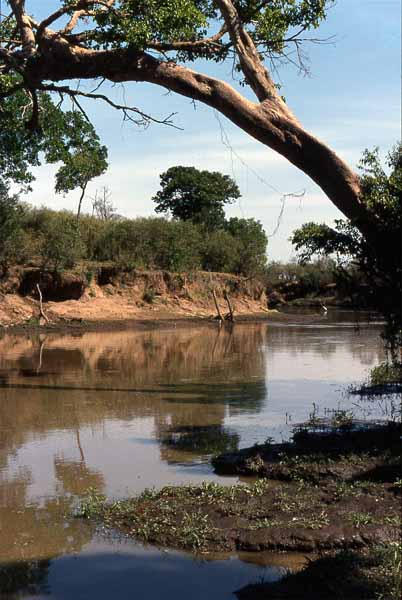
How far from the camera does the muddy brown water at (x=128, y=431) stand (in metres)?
5.52

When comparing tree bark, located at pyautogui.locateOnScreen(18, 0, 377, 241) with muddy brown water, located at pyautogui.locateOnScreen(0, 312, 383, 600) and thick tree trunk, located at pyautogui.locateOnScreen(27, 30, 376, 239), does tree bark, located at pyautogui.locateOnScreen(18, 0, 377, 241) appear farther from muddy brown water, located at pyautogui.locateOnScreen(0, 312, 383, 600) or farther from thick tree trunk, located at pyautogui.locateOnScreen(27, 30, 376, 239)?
muddy brown water, located at pyautogui.locateOnScreen(0, 312, 383, 600)

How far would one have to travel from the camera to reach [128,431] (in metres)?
10.6

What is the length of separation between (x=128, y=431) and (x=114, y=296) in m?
26.2

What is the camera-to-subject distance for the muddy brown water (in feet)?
18.1

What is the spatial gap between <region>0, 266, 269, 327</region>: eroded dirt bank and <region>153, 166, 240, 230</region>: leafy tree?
1532 cm

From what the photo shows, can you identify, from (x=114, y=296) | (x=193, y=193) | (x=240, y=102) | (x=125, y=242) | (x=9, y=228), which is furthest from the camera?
(x=193, y=193)

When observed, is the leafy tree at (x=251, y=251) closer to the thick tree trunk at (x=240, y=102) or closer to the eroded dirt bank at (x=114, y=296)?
the eroded dirt bank at (x=114, y=296)

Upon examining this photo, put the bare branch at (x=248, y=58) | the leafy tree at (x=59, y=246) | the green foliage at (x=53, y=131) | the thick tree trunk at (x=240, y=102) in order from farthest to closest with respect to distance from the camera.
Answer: the leafy tree at (x=59, y=246)
the green foliage at (x=53, y=131)
the bare branch at (x=248, y=58)
the thick tree trunk at (x=240, y=102)

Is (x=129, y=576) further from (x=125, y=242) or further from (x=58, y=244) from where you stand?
(x=125, y=242)

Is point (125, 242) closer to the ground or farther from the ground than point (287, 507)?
farther from the ground

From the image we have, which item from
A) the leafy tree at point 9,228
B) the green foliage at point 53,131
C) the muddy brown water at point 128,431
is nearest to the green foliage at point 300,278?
the leafy tree at point 9,228

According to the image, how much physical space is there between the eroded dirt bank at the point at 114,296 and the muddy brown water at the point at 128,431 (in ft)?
22.3

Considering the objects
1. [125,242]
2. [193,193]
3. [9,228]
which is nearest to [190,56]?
[9,228]

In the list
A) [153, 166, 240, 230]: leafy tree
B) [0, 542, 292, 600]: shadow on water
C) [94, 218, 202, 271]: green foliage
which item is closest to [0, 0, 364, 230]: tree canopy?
[0, 542, 292, 600]: shadow on water
